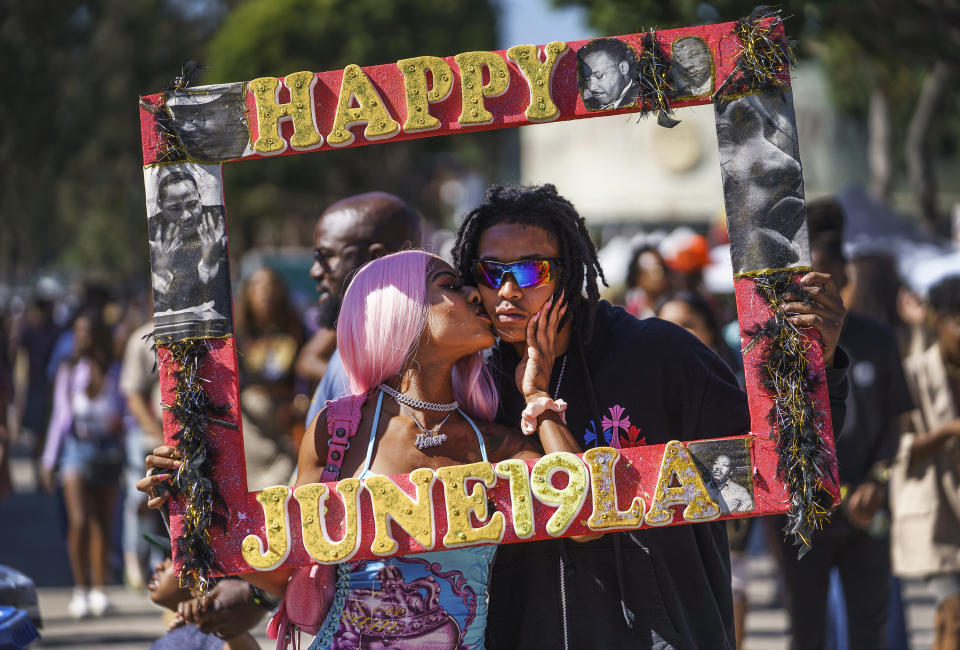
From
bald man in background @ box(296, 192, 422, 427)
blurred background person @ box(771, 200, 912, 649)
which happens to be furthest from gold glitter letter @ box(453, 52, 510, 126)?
blurred background person @ box(771, 200, 912, 649)

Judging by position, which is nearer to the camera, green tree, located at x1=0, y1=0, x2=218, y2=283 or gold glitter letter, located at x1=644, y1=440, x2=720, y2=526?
gold glitter letter, located at x1=644, y1=440, x2=720, y2=526

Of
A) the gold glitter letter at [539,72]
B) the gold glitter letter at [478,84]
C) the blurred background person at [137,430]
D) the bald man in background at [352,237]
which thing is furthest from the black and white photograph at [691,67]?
the blurred background person at [137,430]

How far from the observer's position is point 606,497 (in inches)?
105

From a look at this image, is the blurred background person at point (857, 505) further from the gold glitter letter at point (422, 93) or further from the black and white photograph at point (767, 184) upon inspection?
the gold glitter letter at point (422, 93)

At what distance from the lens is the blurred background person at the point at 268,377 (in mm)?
6160

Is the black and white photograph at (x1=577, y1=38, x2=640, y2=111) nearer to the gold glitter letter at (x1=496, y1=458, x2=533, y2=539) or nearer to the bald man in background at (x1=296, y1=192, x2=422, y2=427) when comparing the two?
the gold glitter letter at (x1=496, y1=458, x2=533, y2=539)

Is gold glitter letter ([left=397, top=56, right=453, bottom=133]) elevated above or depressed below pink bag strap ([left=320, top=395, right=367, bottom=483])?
above

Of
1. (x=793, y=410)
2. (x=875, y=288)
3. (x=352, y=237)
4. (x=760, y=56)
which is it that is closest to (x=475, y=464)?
(x=793, y=410)

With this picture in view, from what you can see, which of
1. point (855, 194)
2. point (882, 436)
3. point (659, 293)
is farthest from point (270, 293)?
point (855, 194)

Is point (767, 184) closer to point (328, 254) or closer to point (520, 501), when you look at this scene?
point (520, 501)

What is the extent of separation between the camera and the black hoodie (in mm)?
2889

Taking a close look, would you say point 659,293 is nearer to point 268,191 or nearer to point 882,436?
point 882,436

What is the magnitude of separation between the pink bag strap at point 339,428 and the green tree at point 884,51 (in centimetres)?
146

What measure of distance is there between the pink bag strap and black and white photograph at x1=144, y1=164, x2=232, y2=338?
338 mm
